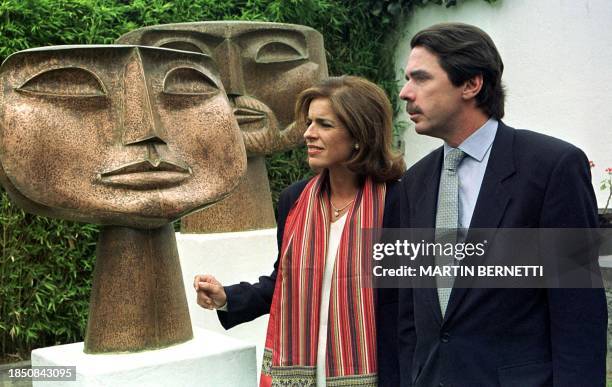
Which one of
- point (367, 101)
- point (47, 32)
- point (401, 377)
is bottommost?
point (401, 377)

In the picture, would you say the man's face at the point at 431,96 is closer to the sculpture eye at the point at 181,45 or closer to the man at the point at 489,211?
the man at the point at 489,211

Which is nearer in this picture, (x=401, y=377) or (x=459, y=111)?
(x=459, y=111)

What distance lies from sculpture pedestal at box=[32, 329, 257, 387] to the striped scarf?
0.43 metres

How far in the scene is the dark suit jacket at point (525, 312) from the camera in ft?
6.41

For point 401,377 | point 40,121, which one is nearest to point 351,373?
point 401,377

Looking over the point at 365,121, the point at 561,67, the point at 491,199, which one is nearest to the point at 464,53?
the point at 491,199

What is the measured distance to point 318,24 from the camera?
6770 millimetres

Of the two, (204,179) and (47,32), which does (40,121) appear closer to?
(204,179)

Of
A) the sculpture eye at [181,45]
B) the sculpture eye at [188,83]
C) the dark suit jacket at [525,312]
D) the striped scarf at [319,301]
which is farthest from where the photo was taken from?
the sculpture eye at [181,45]

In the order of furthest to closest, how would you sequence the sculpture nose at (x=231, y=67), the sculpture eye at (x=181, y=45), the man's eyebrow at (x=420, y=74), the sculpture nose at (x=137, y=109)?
1. the sculpture nose at (x=231, y=67)
2. the sculpture eye at (x=181, y=45)
3. the sculpture nose at (x=137, y=109)
4. the man's eyebrow at (x=420, y=74)

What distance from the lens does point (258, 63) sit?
493 cm

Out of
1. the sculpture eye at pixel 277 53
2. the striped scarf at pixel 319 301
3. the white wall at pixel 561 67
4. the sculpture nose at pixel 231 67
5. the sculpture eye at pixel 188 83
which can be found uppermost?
the white wall at pixel 561 67

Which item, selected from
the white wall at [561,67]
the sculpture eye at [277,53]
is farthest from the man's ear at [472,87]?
the white wall at [561,67]

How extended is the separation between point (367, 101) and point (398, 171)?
24 centimetres
